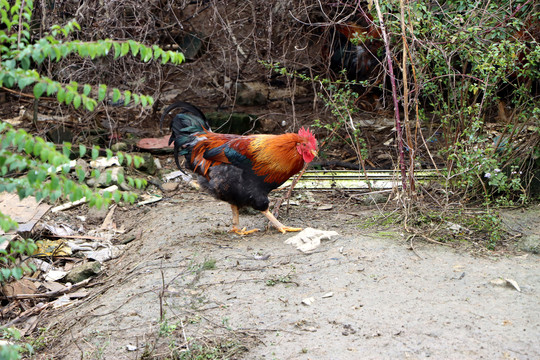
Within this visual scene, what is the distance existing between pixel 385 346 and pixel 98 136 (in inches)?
258

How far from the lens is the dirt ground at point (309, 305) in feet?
11.3

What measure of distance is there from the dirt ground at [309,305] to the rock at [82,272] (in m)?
0.16

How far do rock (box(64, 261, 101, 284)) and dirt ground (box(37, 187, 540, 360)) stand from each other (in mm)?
159

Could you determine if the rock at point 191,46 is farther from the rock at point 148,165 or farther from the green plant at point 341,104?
the green plant at point 341,104

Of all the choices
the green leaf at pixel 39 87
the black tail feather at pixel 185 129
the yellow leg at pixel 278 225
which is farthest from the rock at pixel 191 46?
the green leaf at pixel 39 87

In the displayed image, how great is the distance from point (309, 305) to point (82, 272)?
2.67m

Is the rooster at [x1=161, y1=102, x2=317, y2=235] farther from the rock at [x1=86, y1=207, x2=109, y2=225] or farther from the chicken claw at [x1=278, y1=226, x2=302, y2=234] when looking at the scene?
the rock at [x1=86, y1=207, x2=109, y2=225]

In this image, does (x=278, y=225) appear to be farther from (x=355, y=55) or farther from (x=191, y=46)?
(x=191, y=46)

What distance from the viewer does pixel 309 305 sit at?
4012 mm

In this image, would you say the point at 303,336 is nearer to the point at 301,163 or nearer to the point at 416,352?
the point at 416,352

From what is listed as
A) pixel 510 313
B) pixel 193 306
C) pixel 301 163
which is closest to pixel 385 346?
pixel 510 313

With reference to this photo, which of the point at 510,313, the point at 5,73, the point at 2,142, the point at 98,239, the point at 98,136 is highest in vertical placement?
the point at 5,73

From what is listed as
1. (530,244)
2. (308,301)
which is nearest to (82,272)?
(308,301)

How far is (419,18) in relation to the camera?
5.10m
